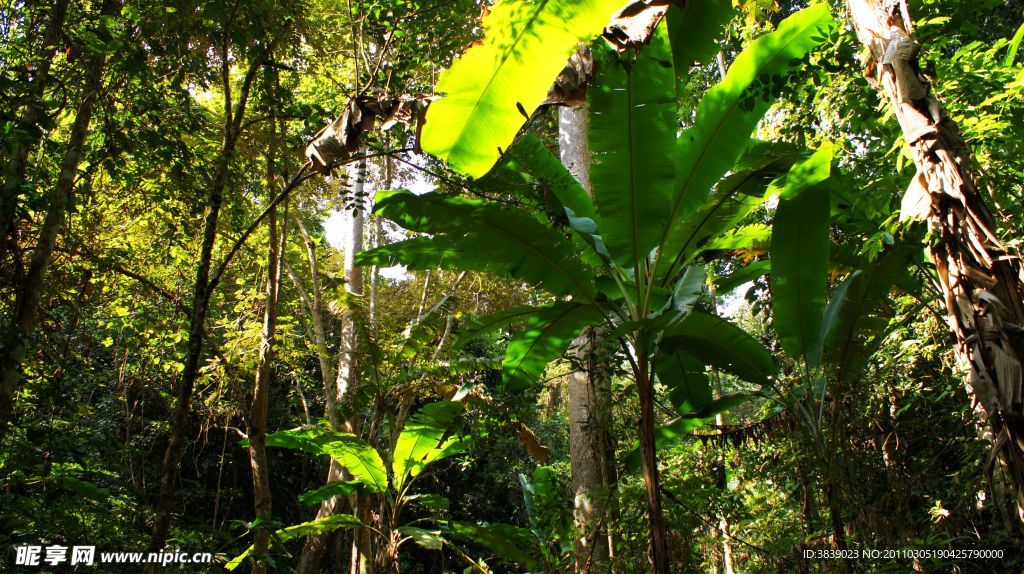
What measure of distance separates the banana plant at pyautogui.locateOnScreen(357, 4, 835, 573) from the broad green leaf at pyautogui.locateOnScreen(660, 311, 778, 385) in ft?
0.04

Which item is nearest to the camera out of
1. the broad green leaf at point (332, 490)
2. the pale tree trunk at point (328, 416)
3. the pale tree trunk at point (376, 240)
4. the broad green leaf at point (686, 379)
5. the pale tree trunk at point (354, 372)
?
the broad green leaf at point (686, 379)

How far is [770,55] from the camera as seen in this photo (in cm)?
316

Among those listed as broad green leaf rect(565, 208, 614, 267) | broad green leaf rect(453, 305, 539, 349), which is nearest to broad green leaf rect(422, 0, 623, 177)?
broad green leaf rect(565, 208, 614, 267)

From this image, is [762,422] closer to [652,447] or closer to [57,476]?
[652,447]

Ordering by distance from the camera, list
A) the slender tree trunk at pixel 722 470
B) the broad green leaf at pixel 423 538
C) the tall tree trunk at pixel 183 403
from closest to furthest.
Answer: the tall tree trunk at pixel 183 403 < the slender tree trunk at pixel 722 470 < the broad green leaf at pixel 423 538

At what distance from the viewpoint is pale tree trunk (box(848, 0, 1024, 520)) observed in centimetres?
148

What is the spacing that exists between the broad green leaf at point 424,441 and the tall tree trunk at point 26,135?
3053mm

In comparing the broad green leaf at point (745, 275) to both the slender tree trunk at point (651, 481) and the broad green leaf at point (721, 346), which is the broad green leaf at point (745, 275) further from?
the slender tree trunk at point (651, 481)

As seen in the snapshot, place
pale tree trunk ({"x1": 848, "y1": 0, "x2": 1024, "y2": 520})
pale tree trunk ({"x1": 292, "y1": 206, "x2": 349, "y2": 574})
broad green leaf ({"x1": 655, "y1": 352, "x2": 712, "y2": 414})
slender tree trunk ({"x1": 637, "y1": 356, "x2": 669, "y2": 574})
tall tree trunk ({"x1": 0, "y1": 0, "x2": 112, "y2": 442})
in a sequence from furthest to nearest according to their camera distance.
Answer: pale tree trunk ({"x1": 292, "y1": 206, "x2": 349, "y2": 574})
broad green leaf ({"x1": 655, "y1": 352, "x2": 712, "y2": 414})
tall tree trunk ({"x1": 0, "y1": 0, "x2": 112, "y2": 442})
slender tree trunk ({"x1": 637, "y1": 356, "x2": 669, "y2": 574})
pale tree trunk ({"x1": 848, "y1": 0, "x2": 1024, "y2": 520})

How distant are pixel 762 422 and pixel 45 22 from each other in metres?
5.54

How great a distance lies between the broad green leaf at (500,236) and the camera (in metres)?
3.13

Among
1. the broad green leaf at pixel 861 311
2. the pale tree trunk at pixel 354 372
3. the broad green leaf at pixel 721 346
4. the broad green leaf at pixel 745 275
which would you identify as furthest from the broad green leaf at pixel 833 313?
the pale tree trunk at pixel 354 372

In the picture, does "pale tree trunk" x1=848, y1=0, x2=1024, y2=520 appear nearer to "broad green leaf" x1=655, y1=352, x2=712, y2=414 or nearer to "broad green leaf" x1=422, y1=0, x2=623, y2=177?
"broad green leaf" x1=422, y1=0, x2=623, y2=177

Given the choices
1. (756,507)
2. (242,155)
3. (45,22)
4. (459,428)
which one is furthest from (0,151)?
(756,507)
